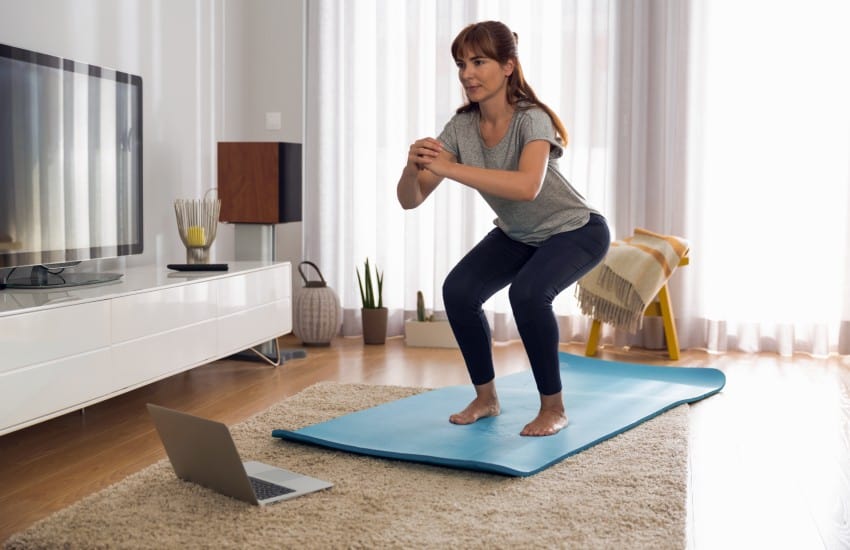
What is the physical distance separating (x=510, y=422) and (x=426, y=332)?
1.97 m

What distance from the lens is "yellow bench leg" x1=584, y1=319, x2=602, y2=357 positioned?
4.69 m

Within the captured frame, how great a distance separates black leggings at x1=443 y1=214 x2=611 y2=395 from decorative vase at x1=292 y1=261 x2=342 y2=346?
6.40 ft

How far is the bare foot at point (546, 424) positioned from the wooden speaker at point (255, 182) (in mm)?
2008

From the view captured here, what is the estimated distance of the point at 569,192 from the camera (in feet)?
9.71

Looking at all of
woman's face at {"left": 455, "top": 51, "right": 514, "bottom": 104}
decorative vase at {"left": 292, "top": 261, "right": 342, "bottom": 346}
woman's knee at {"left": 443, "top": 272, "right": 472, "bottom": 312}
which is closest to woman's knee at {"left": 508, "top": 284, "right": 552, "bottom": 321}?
woman's knee at {"left": 443, "top": 272, "right": 472, "bottom": 312}

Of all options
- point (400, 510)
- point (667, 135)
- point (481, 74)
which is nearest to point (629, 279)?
point (667, 135)

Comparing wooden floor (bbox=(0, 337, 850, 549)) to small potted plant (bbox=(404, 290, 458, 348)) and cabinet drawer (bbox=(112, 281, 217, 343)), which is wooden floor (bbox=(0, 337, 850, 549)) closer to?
small potted plant (bbox=(404, 290, 458, 348))

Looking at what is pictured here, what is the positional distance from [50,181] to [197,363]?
831 mm

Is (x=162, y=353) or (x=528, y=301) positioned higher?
(x=528, y=301)

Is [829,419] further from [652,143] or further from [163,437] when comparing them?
[163,437]

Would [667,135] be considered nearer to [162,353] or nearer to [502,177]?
[502,177]

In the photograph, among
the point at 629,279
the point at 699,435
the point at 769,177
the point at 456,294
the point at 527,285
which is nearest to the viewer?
the point at 527,285

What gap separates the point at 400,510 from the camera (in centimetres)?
220

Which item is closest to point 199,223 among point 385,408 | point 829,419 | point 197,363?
point 197,363
